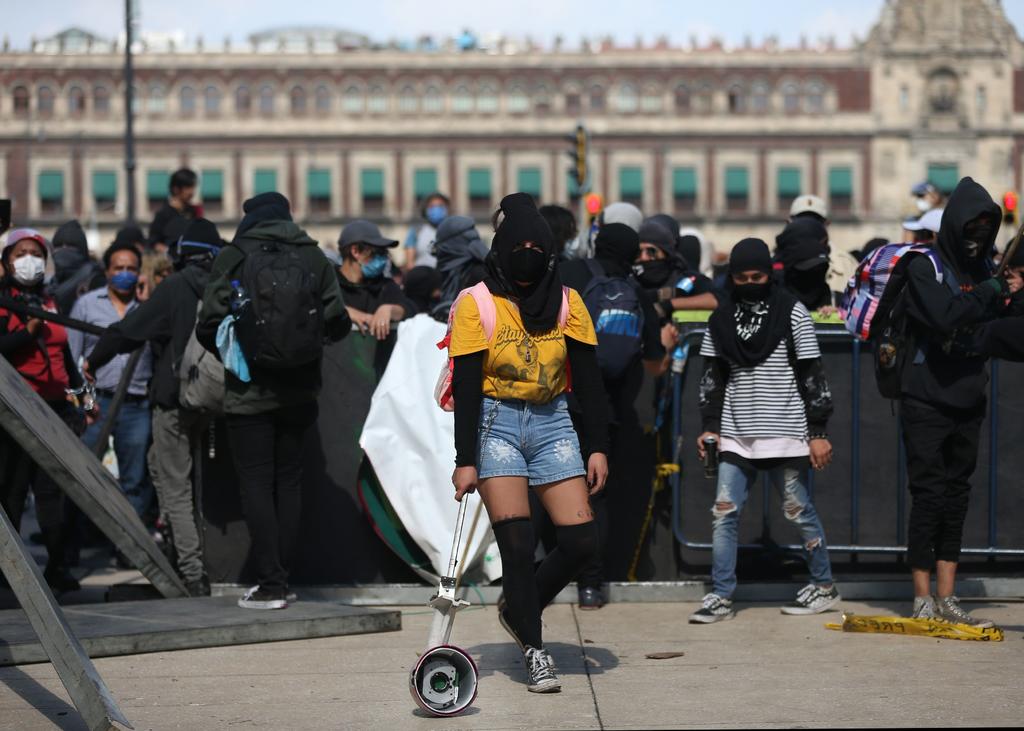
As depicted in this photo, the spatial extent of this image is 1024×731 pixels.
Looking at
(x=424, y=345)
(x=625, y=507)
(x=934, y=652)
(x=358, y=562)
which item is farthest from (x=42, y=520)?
(x=934, y=652)

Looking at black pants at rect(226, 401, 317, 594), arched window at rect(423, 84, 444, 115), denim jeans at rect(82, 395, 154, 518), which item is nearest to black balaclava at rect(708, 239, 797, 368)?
Result: black pants at rect(226, 401, 317, 594)

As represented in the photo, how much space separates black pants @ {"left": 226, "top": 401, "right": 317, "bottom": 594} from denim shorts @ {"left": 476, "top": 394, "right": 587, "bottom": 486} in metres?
1.91

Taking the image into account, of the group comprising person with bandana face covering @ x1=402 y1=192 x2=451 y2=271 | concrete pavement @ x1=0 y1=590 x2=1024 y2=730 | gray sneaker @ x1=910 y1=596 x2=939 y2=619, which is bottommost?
concrete pavement @ x1=0 y1=590 x2=1024 y2=730

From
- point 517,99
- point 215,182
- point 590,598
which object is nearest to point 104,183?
point 215,182

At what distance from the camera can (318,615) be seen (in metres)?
7.23

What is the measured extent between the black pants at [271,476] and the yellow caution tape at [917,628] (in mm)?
2432

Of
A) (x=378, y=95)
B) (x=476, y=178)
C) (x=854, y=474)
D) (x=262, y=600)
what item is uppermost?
(x=378, y=95)

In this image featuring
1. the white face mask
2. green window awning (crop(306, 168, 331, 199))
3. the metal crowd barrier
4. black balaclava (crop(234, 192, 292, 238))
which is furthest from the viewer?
green window awning (crop(306, 168, 331, 199))

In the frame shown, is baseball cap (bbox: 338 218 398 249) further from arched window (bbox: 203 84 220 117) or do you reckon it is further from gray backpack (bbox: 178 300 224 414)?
arched window (bbox: 203 84 220 117)

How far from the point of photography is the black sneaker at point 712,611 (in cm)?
744

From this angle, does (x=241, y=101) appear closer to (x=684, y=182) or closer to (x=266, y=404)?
(x=684, y=182)

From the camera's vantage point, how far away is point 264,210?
25.4 feet

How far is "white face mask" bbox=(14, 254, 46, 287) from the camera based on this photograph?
839 cm

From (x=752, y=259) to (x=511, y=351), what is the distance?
6.44 ft
